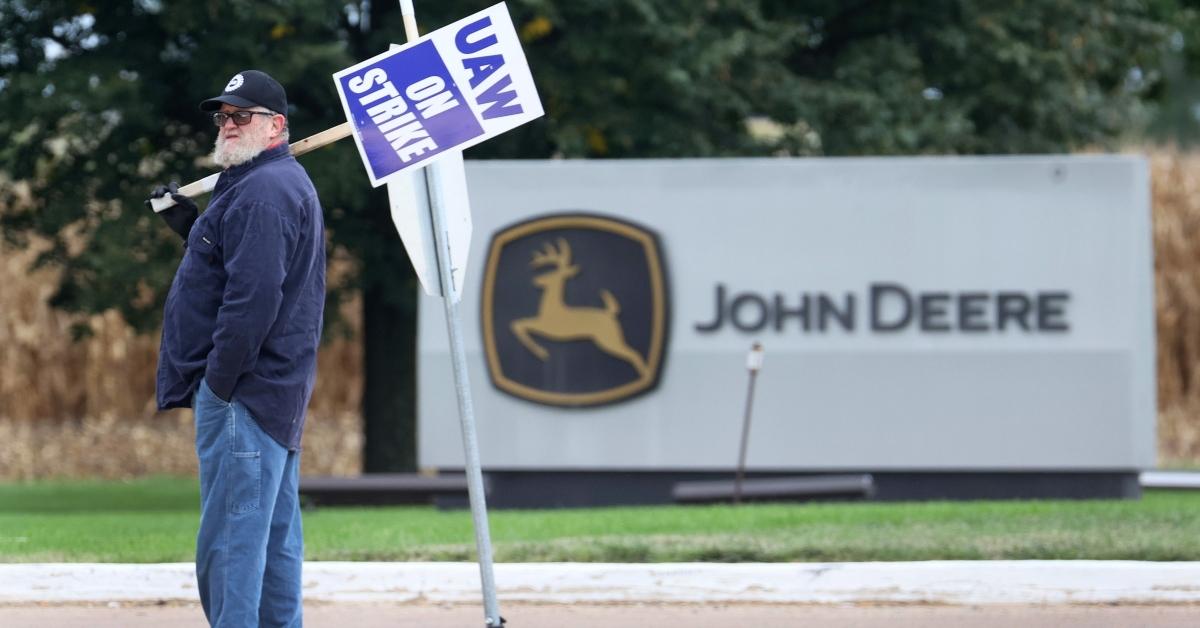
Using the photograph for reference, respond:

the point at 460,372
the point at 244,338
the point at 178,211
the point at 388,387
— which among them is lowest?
Answer: the point at 388,387

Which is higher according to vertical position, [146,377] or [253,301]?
[253,301]

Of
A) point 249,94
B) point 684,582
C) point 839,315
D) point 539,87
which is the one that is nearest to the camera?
point 249,94

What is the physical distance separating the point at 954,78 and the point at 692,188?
14.6ft

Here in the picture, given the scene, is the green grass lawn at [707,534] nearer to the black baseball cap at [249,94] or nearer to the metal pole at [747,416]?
the metal pole at [747,416]

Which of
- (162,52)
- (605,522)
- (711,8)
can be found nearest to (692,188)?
(711,8)

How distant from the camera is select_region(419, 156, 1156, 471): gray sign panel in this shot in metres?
14.8

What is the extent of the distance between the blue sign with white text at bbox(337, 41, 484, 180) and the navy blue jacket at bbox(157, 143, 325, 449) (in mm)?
358

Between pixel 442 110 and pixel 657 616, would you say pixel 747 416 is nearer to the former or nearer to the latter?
pixel 657 616

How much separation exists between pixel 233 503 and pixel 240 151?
111cm

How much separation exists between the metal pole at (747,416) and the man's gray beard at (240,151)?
312 inches

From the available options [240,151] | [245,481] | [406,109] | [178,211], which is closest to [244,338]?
[245,481]

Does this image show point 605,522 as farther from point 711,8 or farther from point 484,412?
point 711,8

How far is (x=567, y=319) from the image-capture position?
14969 millimetres

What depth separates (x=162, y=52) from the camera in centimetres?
1688
